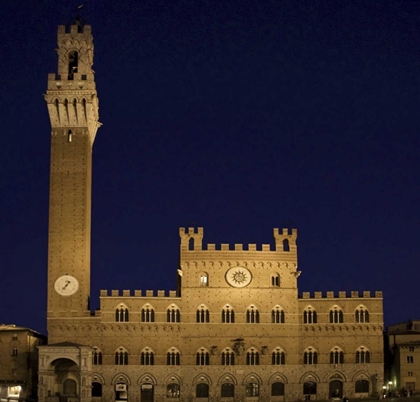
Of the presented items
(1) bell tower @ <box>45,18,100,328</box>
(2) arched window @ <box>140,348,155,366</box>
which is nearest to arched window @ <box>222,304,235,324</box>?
(2) arched window @ <box>140,348,155,366</box>

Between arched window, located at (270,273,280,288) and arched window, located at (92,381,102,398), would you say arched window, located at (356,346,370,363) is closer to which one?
arched window, located at (270,273,280,288)

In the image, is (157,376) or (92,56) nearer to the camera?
(157,376)

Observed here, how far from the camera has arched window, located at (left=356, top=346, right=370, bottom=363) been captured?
71125 mm

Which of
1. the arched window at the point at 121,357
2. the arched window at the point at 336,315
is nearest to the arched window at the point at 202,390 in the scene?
the arched window at the point at 121,357

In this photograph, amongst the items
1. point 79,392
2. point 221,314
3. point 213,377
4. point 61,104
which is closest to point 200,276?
point 221,314

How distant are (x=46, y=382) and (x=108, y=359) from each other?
5388 mm

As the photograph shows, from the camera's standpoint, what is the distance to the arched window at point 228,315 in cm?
7050

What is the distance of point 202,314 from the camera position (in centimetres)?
7038

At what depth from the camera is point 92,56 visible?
7500 cm

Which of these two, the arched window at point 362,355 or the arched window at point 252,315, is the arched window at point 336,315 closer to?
the arched window at point 362,355

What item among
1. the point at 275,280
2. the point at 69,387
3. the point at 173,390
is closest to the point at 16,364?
the point at 69,387

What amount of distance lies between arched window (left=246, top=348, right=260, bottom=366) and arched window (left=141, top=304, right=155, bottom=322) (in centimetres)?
823

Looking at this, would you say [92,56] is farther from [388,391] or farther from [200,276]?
[388,391]

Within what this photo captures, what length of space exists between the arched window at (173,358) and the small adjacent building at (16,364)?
10.5 m
